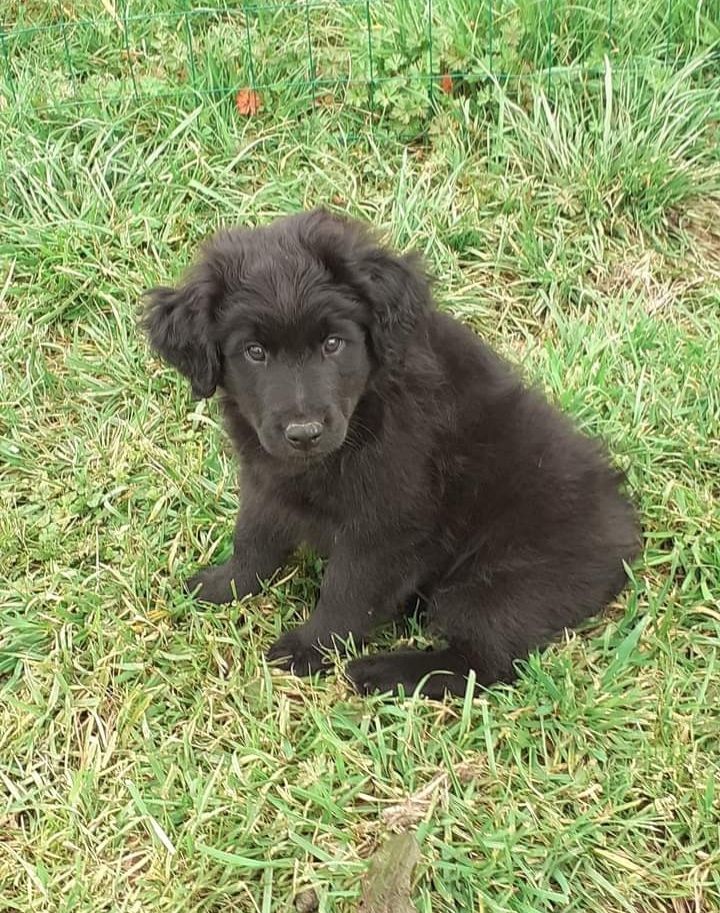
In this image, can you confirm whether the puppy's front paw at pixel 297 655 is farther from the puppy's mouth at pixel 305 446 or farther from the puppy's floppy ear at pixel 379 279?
the puppy's floppy ear at pixel 379 279

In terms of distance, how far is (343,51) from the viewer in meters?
4.70

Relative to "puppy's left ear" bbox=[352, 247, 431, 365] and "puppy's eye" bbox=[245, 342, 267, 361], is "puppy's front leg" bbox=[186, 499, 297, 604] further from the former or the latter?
"puppy's left ear" bbox=[352, 247, 431, 365]

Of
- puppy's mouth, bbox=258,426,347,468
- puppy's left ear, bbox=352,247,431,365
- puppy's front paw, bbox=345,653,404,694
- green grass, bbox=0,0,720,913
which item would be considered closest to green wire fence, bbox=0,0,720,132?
green grass, bbox=0,0,720,913

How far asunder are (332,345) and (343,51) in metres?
2.56

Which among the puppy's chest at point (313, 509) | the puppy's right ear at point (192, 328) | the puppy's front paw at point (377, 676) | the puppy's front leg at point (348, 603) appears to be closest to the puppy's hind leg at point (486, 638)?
the puppy's front paw at point (377, 676)

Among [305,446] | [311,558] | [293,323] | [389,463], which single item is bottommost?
[311,558]

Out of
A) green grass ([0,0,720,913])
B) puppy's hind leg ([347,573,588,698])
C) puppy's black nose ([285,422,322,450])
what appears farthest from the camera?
puppy's hind leg ([347,573,588,698])

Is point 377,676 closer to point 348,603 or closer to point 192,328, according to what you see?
point 348,603

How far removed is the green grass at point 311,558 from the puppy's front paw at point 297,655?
0.06 metres

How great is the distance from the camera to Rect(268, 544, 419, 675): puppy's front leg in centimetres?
296

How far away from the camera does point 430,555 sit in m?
3.05

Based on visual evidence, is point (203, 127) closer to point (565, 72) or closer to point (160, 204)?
point (160, 204)

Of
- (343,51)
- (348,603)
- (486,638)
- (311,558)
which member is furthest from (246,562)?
(343,51)

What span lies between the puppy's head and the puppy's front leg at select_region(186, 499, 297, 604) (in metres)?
0.45
